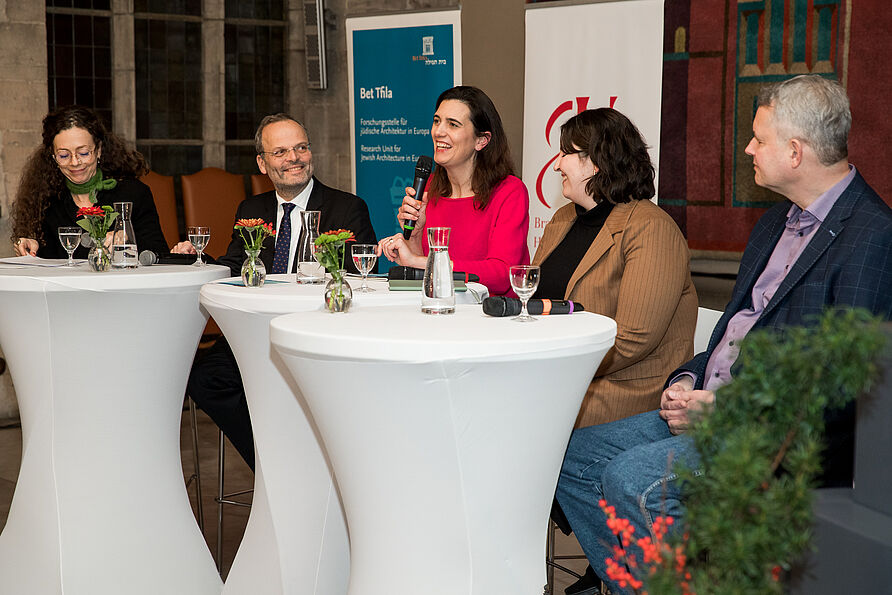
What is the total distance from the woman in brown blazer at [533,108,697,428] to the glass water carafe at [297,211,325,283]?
715 millimetres

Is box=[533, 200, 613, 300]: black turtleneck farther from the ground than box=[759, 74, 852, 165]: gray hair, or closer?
closer

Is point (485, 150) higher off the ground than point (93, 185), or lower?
higher

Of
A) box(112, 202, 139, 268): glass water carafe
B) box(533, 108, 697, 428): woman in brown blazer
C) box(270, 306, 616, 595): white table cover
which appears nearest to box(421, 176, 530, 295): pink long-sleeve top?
box(533, 108, 697, 428): woman in brown blazer

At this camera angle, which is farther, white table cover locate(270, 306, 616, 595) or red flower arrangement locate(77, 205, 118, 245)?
red flower arrangement locate(77, 205, 118, 245)

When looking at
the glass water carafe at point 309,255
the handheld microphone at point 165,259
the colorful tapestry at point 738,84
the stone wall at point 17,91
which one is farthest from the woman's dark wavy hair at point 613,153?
the stone wall at point 17,91

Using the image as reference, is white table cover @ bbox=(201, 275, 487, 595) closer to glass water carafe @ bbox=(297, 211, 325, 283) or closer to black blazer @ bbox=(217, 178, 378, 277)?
glass water carafe @ bbox=(297, 211, 325, 283)

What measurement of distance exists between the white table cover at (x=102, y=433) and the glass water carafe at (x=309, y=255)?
300mm

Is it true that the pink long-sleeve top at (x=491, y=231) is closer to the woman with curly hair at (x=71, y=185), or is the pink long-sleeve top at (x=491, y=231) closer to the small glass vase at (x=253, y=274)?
the small glass vase at (x=253, y=274)

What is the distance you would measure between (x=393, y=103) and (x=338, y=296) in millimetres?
3589

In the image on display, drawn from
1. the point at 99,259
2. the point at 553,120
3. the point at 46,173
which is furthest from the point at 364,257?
the point at 553,120

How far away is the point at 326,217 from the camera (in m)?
3.69

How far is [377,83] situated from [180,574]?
350cm

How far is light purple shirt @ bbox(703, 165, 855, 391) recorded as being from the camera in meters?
2.34

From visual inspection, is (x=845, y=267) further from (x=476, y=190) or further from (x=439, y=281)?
(x=476, y=190)
